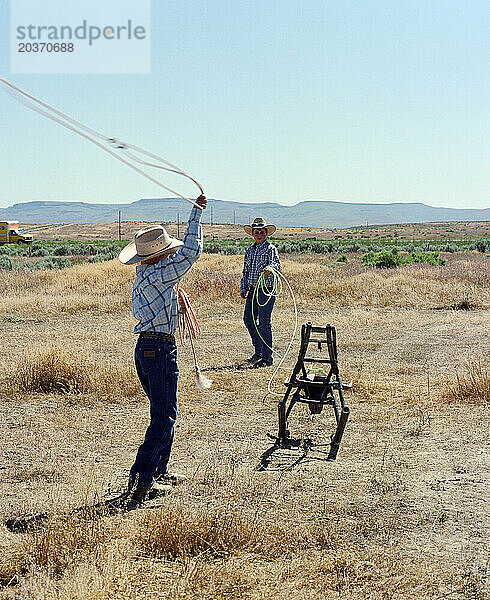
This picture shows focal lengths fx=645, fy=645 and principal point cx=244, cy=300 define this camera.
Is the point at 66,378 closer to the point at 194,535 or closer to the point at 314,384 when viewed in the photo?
the point at 314,384

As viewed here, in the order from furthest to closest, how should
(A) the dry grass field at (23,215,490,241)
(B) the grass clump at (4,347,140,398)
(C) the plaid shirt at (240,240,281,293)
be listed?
(A) the dry grass field at (23,215,490,241) < (C) the plaid shirt at (240,240,281,293) < (B) the grass clump at (4,347,140,398)

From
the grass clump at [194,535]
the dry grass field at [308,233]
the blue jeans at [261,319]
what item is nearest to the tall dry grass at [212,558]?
the grass clump at [194,535]

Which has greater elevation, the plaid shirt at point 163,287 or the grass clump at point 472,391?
the plaid shirt at point 163,287

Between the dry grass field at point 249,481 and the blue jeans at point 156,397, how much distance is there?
0.28m

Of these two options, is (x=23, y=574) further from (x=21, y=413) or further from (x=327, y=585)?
(x=21, y=413)

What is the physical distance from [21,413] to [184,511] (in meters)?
3.38

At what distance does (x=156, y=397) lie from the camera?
4.54 metres

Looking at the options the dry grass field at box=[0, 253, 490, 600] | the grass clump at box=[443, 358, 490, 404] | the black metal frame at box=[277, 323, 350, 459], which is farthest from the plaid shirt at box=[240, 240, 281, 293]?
the black metal frame at box=[277, 323, 350, 459]

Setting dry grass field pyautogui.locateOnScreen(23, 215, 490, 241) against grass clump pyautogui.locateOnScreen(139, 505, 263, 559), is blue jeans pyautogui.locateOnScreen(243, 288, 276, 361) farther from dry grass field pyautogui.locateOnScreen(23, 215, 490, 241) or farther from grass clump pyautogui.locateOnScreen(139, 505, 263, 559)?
dry grass field pyautogui.locateOnScreen(23, 215, 490, 241)

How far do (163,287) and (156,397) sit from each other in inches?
30.6

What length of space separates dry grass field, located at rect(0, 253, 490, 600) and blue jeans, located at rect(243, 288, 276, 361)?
1.52ft

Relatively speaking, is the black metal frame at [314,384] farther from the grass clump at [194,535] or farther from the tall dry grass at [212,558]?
the grass clump at [194,535]

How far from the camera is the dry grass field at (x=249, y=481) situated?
3.49m

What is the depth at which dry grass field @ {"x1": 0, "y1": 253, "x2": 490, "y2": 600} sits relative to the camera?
349 centimetres
